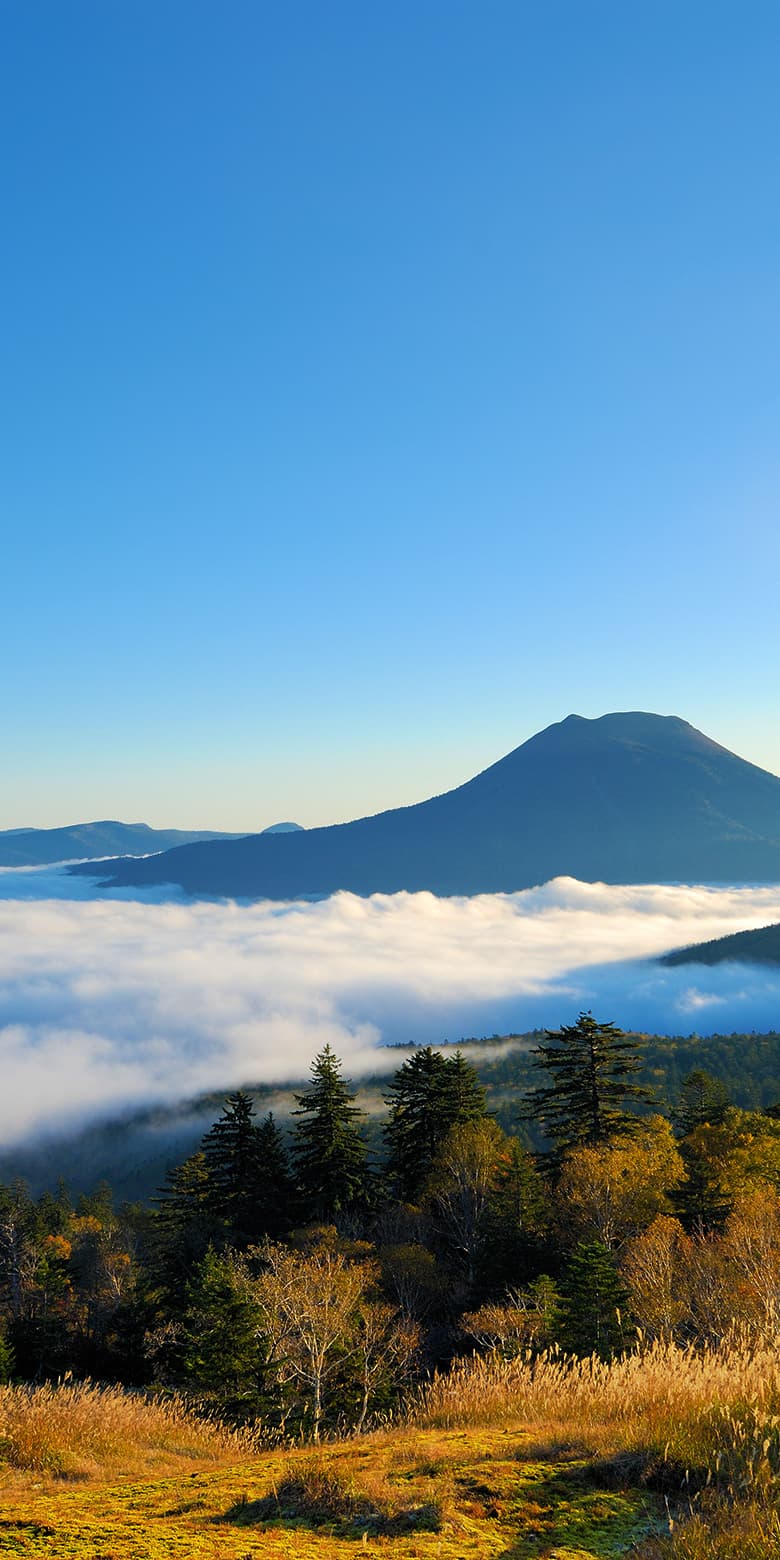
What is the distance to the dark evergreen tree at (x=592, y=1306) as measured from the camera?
1967 centimetres

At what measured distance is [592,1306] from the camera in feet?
69.7

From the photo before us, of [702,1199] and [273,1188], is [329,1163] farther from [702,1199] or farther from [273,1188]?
[702,1199]

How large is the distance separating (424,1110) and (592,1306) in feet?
90.1

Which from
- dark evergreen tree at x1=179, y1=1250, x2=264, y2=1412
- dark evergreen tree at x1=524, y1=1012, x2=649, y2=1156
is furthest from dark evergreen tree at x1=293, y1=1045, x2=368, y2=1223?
dark evergreen tree at x1=179, y1=1250, x2=264, y2=1412

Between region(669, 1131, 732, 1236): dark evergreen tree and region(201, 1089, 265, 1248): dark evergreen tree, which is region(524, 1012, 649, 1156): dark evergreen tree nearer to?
region(669, 1131, 732, 1236): dark evergreen tree

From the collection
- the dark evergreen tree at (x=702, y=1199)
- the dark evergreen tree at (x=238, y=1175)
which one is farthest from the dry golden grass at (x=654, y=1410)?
the dark evergreen tree at (x=238, y=1175)

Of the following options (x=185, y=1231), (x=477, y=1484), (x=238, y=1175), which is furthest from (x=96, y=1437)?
(x=238, y=1175)

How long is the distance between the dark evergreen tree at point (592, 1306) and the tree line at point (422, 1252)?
0.07 metres

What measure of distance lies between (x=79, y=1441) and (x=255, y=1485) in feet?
10.2

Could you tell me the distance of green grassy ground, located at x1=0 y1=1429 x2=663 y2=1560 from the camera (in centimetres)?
441

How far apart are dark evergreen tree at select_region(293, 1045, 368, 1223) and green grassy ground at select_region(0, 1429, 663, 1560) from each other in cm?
4093

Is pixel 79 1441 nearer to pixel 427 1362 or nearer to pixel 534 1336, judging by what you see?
pixel 534 1336

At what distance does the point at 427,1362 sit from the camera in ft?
106

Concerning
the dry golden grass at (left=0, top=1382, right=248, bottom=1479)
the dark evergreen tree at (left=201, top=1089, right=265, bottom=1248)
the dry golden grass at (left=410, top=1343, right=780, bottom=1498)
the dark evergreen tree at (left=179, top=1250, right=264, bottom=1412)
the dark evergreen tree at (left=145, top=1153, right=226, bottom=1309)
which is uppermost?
the dry golden grass at (left=410, top=1343, right=780, bottom=1498)
